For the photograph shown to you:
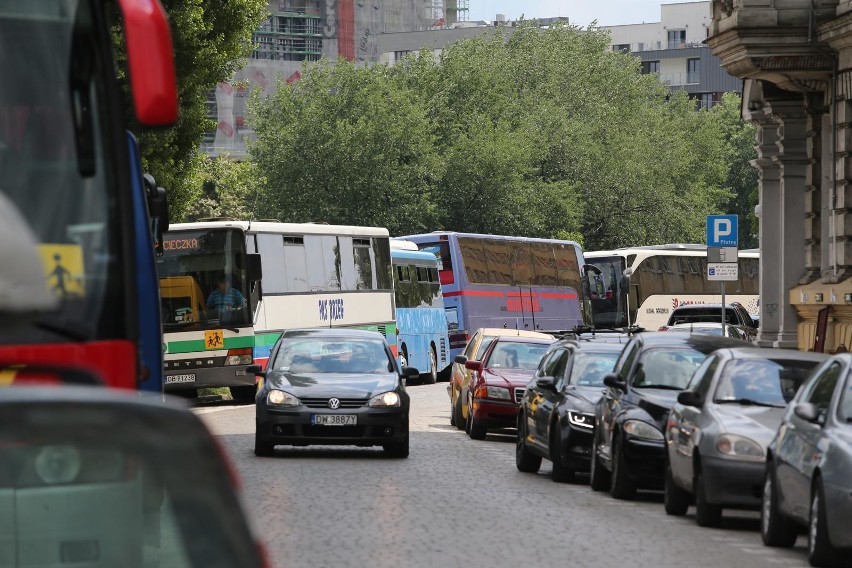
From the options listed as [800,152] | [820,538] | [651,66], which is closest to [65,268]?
[820,538]

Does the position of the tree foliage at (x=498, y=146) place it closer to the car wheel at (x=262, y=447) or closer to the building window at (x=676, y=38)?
the car wheel at (x=262, y=447)

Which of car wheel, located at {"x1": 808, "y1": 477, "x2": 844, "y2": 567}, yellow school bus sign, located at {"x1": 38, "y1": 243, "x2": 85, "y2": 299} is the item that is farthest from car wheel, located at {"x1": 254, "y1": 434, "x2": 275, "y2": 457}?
yellow school bus sign, located at {"x1": 38, "y1": 243, "x2": 85, "y2": 299}

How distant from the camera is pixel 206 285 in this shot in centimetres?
3597

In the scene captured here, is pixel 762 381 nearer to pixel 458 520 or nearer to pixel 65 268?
pixel 458 520

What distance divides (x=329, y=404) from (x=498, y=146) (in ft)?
181

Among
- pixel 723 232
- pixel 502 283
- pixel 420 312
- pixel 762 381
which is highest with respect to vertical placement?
pixel 723 232

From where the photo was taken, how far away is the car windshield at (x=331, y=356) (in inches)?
906

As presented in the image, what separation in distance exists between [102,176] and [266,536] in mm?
6405

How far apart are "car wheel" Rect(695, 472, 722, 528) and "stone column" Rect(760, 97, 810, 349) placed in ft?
51.2

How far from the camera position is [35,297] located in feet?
20.2

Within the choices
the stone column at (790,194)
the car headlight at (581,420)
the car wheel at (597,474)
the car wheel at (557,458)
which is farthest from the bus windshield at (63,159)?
the stone column at (790,194)

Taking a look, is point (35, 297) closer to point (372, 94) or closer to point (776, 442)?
point (776, 442)

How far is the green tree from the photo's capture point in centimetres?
3309

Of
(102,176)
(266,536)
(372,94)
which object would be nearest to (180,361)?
(266,536)
